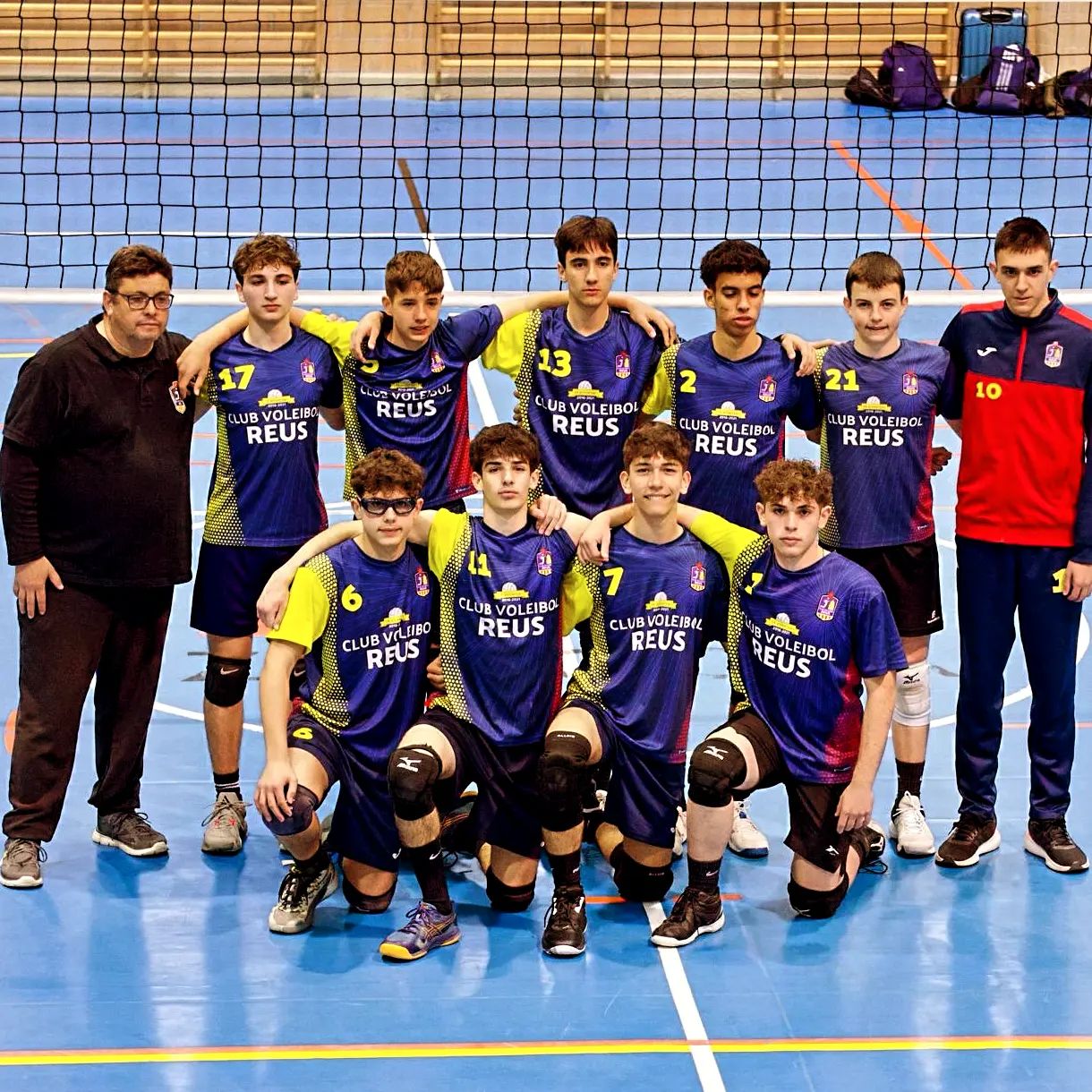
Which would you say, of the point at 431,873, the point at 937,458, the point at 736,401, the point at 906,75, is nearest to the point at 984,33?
the point at 906,75

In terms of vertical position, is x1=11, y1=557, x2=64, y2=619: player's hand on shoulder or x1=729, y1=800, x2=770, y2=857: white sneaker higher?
x1=11, y1=557, x2=64, y2=619: player's hand on shoulder

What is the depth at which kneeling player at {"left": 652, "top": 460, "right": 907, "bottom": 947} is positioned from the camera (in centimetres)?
614

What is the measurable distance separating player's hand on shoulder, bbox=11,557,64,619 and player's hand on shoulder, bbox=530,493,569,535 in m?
1.78

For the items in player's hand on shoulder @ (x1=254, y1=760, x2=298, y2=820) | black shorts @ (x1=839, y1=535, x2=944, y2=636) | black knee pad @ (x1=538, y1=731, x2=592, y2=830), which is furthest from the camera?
black shorts @ (x1=839, y1=535, x2=944, y2=636)

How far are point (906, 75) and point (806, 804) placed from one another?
655 inches

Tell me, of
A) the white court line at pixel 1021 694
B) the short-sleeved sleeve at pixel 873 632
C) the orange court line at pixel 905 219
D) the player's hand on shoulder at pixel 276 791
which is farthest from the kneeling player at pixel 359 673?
the orange court line at pixel 905 219

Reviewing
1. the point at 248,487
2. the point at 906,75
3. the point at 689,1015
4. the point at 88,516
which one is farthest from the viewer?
the point at 906,75

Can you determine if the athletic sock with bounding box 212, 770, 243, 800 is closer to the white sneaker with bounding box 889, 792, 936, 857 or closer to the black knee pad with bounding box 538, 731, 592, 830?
the black knee pad with bounding box 538, 731, 592, 830

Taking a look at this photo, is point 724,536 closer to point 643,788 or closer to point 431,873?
point 643,788

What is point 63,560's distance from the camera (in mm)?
6520

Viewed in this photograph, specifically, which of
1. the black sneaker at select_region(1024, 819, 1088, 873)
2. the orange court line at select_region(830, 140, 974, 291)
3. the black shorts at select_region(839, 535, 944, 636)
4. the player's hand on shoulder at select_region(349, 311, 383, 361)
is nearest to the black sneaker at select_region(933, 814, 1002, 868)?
the black sneaker at select_region(1024, 819, 1088, 873)

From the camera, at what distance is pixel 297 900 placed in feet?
20.6

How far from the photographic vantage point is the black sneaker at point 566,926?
6090 millimetres

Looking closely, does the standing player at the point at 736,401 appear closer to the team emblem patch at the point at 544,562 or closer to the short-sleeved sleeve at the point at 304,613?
the team emblem patch at the point at 544,562
